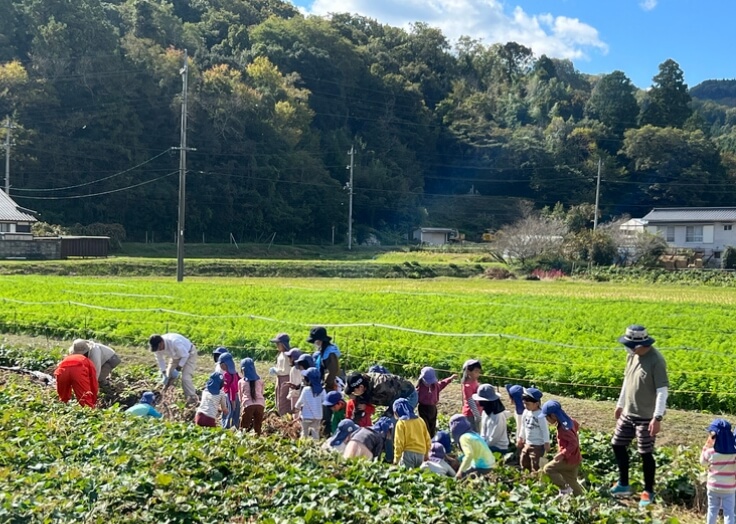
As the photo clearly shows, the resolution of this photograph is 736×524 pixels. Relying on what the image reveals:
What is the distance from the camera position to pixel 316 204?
64.1m

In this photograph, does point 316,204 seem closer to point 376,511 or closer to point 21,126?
point 21,126

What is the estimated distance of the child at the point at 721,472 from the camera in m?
6.39

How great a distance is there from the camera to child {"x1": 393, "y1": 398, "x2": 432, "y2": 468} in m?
7.14

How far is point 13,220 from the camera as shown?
42.9m

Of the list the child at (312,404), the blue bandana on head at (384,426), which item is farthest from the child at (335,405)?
the blue bandana on head at (384,426)

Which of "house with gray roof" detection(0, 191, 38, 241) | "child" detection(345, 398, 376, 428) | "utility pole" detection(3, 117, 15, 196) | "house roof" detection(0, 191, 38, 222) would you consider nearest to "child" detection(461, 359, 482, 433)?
"child" detection(345, 398, 376, 428)

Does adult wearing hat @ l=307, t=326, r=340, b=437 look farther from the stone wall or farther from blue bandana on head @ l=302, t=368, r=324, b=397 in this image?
the stone wall

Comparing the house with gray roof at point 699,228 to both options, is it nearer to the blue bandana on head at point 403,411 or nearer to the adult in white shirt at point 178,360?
the adult in white shirt at point 178,360

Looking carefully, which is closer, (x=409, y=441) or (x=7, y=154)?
(x=409, y=441)

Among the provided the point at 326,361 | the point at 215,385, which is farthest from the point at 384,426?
the point at 215,385

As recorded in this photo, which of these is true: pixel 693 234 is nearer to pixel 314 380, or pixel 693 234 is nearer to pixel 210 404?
pixel 314 380

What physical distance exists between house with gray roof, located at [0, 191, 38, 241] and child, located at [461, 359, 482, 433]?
128 ft

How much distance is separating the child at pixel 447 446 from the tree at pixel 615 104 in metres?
81.0

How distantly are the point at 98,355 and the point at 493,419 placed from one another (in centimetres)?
608
